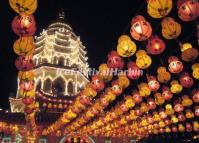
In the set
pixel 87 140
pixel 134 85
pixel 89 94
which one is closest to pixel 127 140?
pixel 87 140

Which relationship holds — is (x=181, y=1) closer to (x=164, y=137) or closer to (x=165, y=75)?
(x=165, y=75)

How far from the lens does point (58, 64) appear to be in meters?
40.3

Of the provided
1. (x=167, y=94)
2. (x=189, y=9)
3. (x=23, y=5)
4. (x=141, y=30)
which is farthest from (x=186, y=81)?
(x=23, y=5)

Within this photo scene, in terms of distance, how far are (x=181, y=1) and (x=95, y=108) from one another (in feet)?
30.6

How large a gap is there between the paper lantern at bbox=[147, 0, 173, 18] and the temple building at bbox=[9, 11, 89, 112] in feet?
102

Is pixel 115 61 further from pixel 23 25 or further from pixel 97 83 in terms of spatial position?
pixel 23 25

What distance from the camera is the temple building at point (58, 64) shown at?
1517 inches

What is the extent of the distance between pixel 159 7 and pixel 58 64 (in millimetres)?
34999

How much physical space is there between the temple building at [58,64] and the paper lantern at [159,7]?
3119 centimetres

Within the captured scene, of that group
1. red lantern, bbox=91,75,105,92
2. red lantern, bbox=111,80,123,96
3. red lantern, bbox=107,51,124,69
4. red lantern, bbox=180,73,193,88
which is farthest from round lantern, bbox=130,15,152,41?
red lantern, bbox=111,80,123,96

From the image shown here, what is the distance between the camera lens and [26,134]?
2545cm

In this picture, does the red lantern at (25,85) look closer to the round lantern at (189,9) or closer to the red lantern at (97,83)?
the red lantern at (97,83)

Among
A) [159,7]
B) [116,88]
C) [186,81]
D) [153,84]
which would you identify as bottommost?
[186,81]

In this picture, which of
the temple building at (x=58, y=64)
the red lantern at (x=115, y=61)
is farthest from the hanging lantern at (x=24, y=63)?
the temple building at (x=58, y=64)
